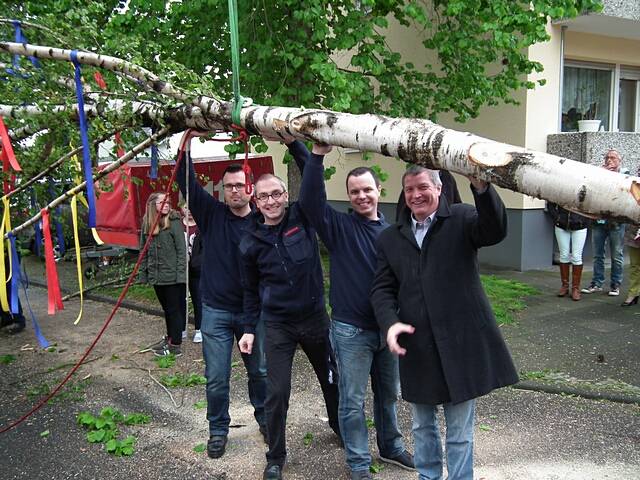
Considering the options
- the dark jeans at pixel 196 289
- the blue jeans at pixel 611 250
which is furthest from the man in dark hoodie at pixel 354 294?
the blue jeans at pixel 611 250

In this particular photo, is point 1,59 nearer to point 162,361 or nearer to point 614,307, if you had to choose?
point 162,361

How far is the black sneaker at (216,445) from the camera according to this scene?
396 centimetres

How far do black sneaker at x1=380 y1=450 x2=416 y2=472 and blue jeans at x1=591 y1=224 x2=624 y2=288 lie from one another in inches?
229

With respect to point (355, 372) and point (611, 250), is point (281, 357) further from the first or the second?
point (611, 250)

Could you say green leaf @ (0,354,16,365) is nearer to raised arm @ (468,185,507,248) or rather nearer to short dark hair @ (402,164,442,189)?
short dark hair @ (402,164,442,189)

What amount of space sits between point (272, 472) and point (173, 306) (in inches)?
123

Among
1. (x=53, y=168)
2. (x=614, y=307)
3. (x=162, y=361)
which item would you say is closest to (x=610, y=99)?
(x=614, y=307)

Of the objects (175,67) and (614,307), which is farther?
(614,307)

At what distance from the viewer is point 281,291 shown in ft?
11.7

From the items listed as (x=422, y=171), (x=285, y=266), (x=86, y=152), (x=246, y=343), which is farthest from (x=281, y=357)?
(x=86, y=152)

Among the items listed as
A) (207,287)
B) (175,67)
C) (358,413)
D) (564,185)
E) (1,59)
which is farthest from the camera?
(1,59)

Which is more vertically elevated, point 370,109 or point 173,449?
point 370,109

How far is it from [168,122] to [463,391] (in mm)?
2349

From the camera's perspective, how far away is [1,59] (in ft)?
14.4
